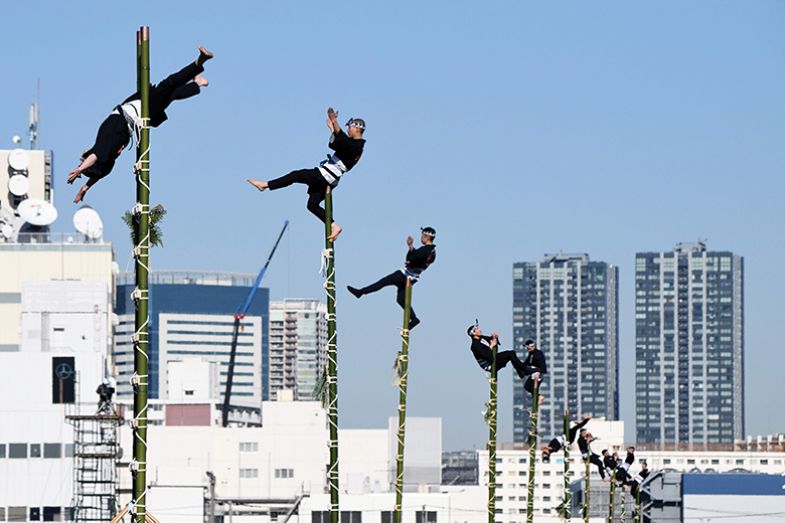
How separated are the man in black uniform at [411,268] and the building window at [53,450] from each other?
134m

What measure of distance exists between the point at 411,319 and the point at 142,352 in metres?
8.54

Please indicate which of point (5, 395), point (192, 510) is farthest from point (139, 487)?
point (192, 510)

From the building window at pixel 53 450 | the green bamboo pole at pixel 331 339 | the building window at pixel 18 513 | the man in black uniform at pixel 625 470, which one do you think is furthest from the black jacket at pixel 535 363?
the building window at pixel 18 513

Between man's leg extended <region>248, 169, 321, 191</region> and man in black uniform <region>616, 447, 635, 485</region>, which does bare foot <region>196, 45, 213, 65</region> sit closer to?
man's leg extended <region>248, 169, 321, 191</region>

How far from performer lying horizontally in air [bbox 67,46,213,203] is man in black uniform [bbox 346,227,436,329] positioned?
6678 mm

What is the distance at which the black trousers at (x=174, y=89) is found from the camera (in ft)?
106

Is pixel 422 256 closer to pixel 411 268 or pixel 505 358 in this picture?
pixel 411 268

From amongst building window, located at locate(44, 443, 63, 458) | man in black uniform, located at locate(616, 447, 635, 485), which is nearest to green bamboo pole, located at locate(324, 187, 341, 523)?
man in black uniform, located at locate(616, 447, 635, 485)

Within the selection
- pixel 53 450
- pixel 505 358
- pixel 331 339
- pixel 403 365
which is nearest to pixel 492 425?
pixel 505 358

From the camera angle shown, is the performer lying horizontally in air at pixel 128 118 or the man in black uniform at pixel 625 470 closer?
the performer lying horizontally in air at pixel 128 118

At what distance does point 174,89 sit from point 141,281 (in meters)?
3.08

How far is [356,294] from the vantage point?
→ 3822 cm

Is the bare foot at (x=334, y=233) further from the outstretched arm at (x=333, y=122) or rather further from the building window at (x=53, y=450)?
the building window at (x=53, y=450)

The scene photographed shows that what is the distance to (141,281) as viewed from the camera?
31.9 m
